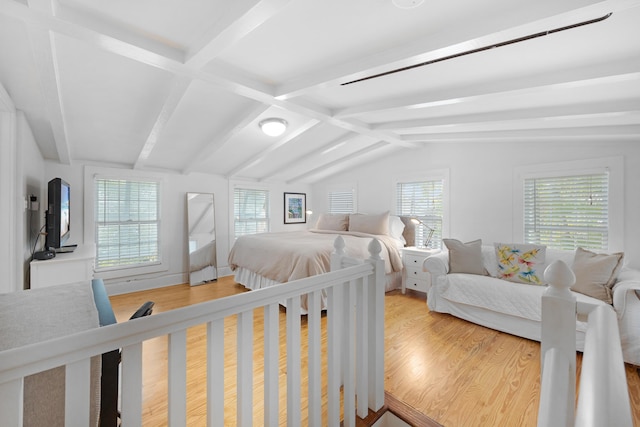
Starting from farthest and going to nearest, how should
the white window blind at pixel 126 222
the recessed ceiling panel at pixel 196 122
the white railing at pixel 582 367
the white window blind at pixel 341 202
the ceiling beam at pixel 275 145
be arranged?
the white window blind at pixel 341 202
the white window blind at pixel 126 222
the ceiling beam at pixel 275 145
the recessed ceiling panel at pixel 196 122
the white railing at pixel 582 367

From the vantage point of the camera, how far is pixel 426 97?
256cm

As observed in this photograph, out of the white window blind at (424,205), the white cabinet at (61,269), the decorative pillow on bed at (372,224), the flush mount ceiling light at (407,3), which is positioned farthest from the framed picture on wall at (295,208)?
the flush mount ceiling light at (407,3)

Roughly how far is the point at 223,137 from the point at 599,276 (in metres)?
4.03

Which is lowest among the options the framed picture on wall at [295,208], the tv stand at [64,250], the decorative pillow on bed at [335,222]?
the tv stand at [64,250]

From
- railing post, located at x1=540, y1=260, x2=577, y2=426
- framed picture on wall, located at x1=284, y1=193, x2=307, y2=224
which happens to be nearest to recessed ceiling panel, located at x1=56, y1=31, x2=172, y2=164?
railing post, located at x1=540, y1=260, x2=577, y2=426

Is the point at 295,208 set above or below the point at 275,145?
below

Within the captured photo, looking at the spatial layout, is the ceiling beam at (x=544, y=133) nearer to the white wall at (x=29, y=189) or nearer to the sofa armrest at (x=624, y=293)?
the sofa armrest at (x=624, y=293)

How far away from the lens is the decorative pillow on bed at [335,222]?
5238 mm

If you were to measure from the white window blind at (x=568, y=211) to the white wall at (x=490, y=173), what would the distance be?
0.17 m

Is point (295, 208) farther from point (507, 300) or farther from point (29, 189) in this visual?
point (507, 300)

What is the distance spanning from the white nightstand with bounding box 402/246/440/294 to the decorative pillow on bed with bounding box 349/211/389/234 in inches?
23.2

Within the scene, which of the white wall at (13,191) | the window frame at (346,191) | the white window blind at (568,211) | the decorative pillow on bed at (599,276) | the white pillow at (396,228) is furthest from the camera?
the window frame at (346,191)

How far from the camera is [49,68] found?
1.99 m

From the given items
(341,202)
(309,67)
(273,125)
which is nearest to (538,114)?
(309,67)
